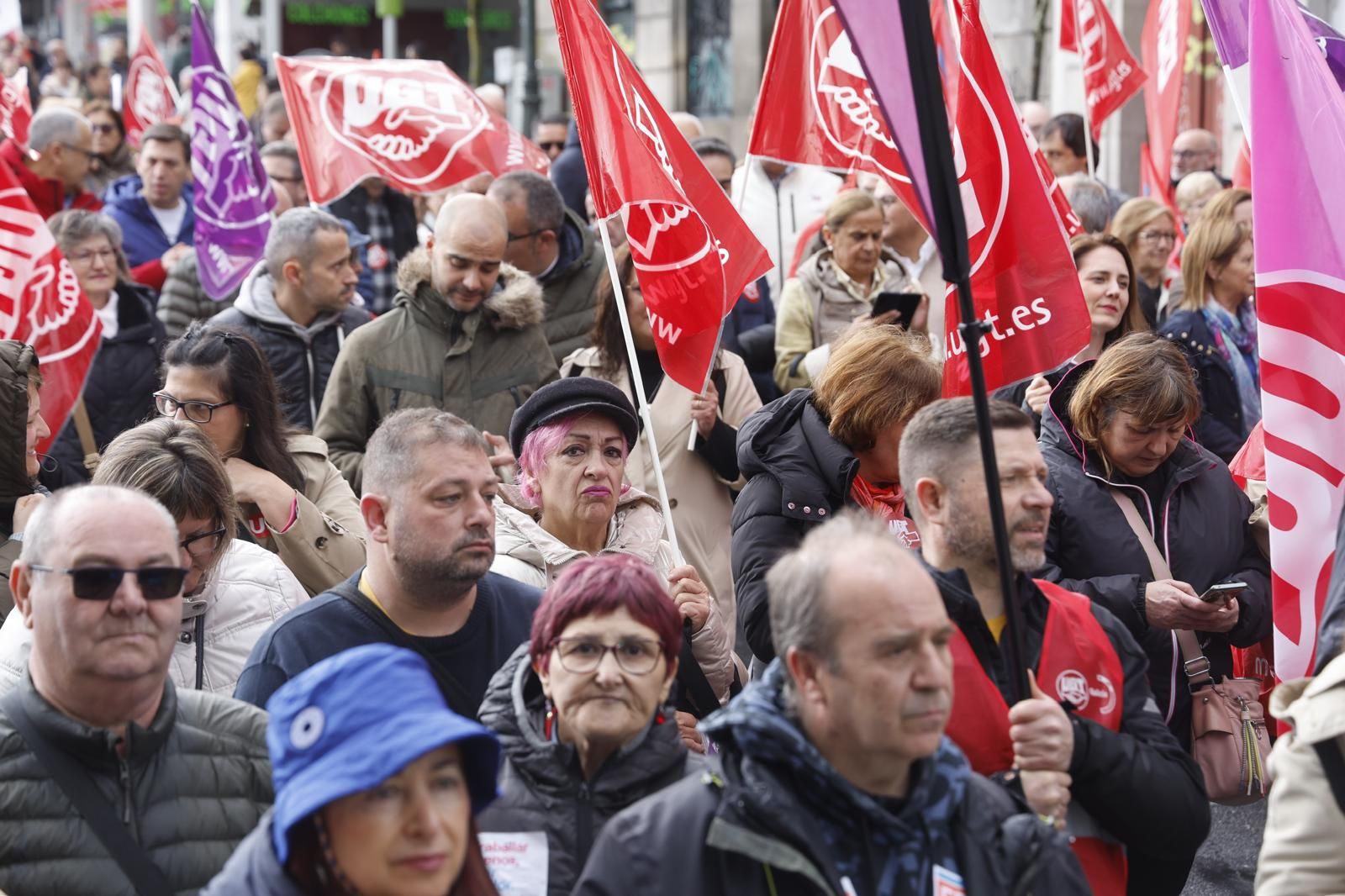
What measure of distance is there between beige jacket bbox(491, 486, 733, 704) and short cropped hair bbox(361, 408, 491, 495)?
47 centimetres

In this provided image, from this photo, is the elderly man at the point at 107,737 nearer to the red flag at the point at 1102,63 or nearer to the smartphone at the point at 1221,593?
the smartphone at the point at 1221,593

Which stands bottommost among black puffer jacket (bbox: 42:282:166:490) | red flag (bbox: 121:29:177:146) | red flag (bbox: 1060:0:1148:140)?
black puffer jacket (bbox: 42:282:166:490)

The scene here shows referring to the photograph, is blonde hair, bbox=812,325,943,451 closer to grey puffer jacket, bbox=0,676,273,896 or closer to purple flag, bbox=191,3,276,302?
grey puffer jacket, bbox=0,676,273,896

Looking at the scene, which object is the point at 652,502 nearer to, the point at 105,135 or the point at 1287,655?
the point at 1287,655

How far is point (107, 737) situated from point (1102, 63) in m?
7.88

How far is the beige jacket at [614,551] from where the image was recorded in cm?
486

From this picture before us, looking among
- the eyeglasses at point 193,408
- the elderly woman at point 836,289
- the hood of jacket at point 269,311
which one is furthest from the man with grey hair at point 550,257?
the eyeglasses at point 193,408

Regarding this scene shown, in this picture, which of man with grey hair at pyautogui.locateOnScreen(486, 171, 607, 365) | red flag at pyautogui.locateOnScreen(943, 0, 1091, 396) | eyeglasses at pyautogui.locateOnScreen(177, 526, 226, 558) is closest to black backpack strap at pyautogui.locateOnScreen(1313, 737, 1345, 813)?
red flag at pyautogui.locateOnScreen(943, 0, 1091, 396)

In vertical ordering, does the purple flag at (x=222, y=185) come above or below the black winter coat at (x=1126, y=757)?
above

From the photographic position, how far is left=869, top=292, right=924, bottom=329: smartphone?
734 cm

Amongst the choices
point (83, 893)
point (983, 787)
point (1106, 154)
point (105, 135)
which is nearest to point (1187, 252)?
point (983, 787)

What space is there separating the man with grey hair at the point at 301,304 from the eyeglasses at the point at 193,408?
1623mm

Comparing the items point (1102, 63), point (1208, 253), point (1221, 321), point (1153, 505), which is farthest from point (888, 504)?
point (1102, 63)

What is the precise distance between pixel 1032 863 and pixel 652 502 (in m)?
2.39
